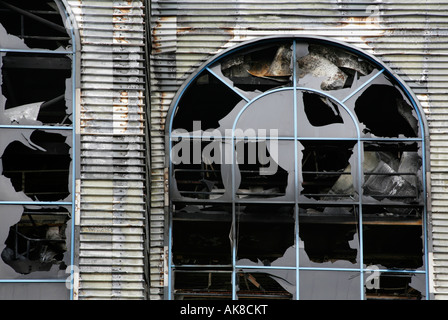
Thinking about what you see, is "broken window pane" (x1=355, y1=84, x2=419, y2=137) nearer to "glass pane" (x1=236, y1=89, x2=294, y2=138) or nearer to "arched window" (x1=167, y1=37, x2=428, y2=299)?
"arched window" (x1=167, y1=37, x2=428, y2=299)

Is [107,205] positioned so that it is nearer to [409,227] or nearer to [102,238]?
[102,238]

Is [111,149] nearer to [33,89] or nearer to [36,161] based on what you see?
[36,161]

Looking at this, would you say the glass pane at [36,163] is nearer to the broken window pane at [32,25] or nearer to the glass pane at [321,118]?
the broken window pane at [32,25]

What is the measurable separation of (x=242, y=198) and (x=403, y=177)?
2.88m

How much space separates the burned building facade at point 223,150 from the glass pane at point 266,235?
0.02m

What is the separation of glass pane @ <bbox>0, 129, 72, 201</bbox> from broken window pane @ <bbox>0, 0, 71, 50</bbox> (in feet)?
4.97

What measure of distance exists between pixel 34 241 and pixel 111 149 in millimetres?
1967

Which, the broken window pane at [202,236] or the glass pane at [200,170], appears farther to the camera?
the glass pane at [200,170]

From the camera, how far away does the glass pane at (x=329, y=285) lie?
12984mm

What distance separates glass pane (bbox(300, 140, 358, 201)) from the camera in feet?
43.8

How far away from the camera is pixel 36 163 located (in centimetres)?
1269

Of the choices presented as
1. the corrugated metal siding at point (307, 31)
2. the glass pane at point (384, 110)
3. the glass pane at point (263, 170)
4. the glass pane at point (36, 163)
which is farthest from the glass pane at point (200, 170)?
the glass pane at point (384, 110)
